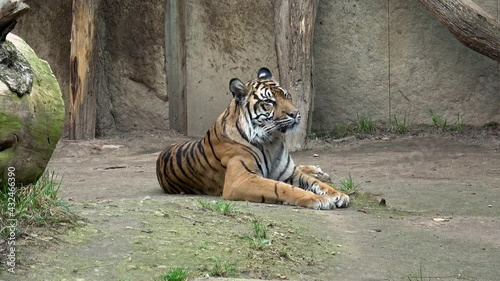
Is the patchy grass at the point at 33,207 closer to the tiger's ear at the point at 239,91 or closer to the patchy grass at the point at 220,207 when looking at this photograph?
the patchy grass at the point at 220,207

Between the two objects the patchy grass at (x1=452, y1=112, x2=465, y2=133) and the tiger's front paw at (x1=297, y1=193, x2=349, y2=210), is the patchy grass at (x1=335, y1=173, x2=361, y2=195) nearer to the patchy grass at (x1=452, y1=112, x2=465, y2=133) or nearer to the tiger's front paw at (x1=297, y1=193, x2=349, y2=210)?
the tiger's front paw at (x1=297, y1=193, x2=349, y2=210)

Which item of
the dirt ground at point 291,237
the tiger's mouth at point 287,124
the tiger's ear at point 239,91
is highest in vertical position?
the tiger's ear at point 239,91

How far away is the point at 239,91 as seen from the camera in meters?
7.52

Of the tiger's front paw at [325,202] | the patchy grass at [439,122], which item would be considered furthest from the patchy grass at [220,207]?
the patchy grass at [439,122]

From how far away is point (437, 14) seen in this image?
10562 millimetres

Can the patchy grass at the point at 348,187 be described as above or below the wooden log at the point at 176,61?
below

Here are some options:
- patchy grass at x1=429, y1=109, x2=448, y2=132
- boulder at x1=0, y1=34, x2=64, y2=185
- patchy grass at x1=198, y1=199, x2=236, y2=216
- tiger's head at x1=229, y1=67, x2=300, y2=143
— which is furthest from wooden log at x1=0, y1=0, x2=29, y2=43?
patchy grass at x1=429, y1=109, x2=448, y2=132

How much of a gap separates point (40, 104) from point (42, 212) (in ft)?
1.81

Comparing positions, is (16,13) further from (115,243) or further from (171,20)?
(171,20)

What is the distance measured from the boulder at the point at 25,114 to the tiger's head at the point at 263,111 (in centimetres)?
257

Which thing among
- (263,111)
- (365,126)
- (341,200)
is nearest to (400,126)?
(365,126)

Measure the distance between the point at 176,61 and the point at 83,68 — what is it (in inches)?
52.1

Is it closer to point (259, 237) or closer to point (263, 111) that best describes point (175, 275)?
point (259, 237)

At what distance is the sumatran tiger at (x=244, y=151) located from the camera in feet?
24.0
